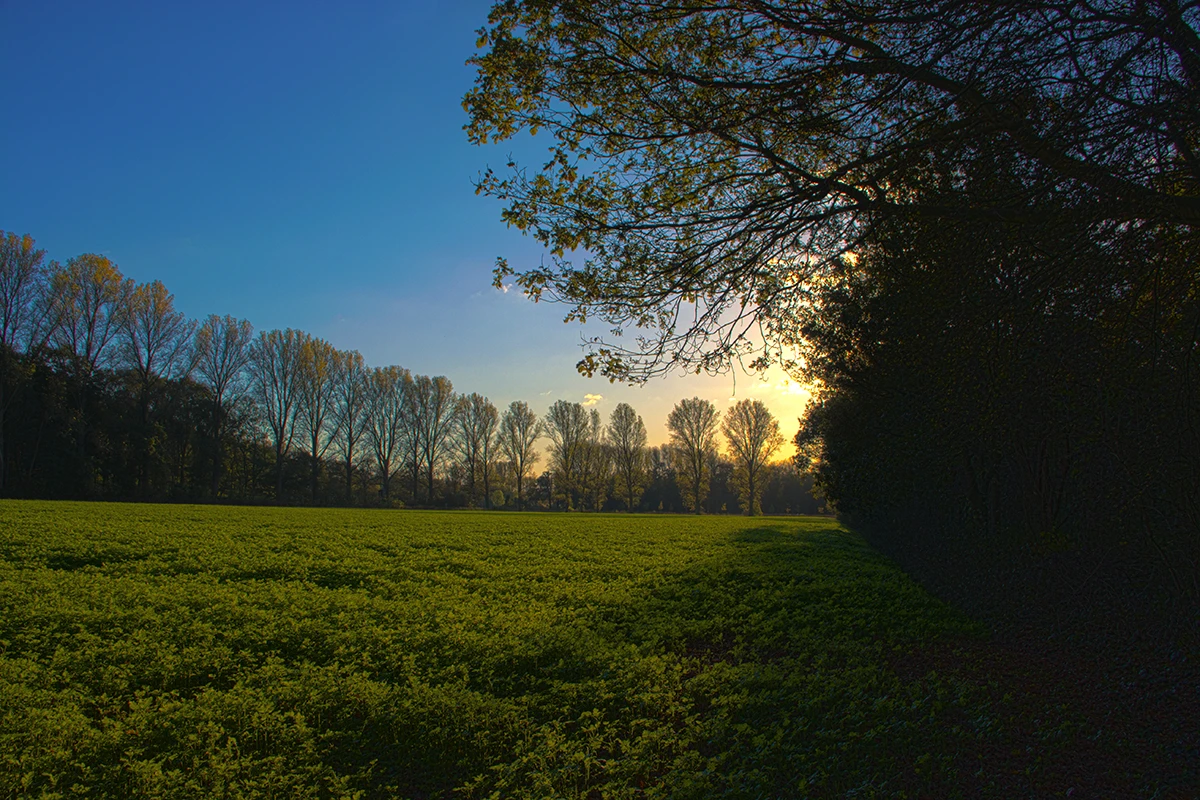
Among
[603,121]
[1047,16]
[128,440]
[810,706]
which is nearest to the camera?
[1047,16]

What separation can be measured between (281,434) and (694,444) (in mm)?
42269

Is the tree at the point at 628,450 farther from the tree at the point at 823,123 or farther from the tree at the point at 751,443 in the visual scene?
the tree at the point at 823,123

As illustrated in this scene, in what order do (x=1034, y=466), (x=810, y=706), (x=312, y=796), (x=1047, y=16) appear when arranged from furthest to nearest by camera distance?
(x=1034, y=466)
(x=810, y=706)
(x=1047, y=16)
(x=312, y=796)

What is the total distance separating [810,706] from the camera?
5484mm

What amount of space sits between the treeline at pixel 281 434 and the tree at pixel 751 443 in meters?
0.16

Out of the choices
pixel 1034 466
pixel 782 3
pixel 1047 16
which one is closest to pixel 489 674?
pixel 782 3

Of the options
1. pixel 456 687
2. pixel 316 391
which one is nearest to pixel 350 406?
pixel 316 391

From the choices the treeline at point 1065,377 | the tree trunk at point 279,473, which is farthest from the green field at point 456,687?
the tree trunk at point 279,473

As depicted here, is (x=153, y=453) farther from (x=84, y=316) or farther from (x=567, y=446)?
(x=567, y=446)

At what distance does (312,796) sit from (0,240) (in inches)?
1769

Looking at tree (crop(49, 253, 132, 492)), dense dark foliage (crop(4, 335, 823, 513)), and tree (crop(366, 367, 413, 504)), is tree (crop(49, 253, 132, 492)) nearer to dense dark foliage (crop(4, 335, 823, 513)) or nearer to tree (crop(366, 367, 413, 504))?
dense dark foliage (crop(4, 335, 823, 513))

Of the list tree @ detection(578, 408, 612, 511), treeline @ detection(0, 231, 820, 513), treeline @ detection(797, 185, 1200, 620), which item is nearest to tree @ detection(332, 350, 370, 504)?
treeline @ detection(0, 231, 820, 513)

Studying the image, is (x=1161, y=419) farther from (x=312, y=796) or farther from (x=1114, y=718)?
(x=312, y=796)

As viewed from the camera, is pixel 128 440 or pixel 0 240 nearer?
pixel 0 240
